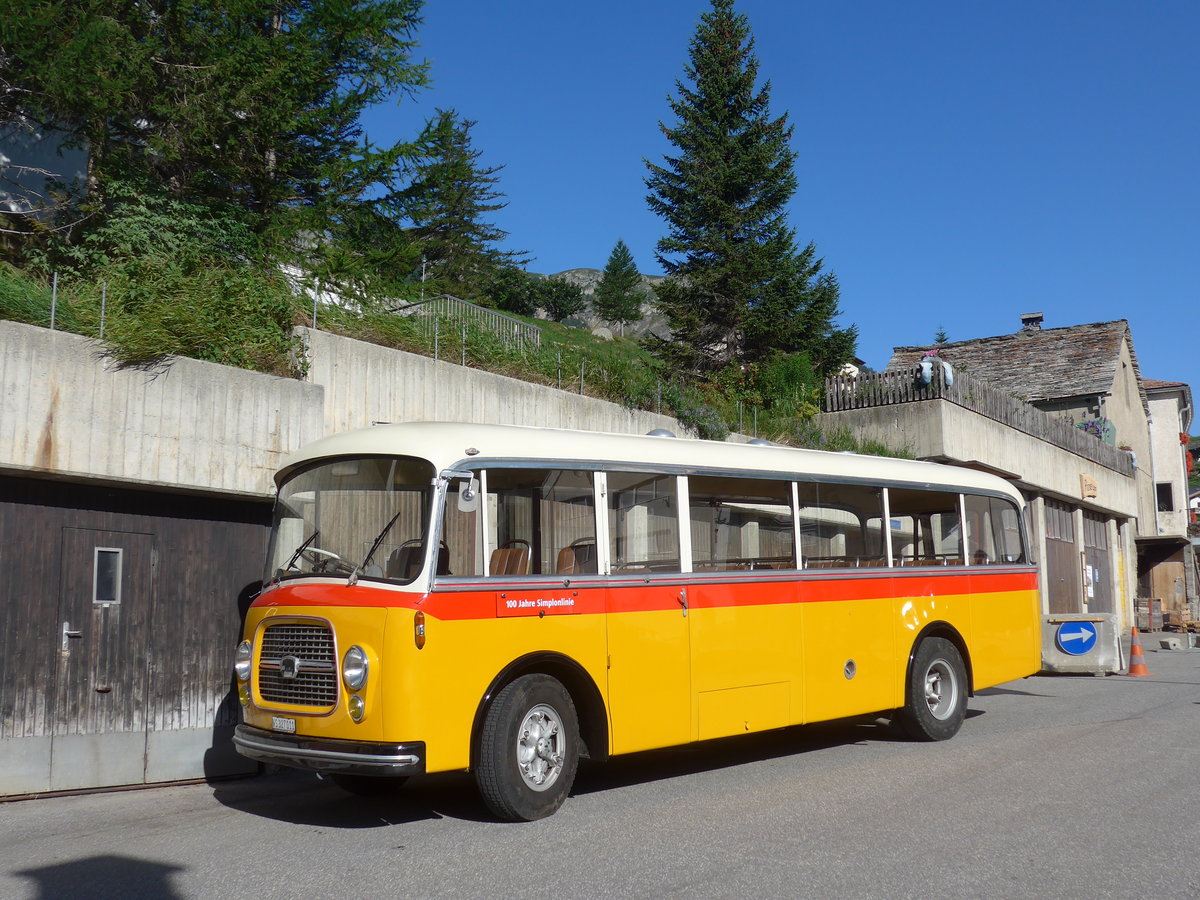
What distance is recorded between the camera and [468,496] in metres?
7.76

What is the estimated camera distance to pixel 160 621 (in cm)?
1045

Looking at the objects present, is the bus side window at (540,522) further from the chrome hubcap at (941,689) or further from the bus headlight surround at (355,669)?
the chrome hubcap at (941,689)

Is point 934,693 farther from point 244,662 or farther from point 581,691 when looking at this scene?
point 244,662

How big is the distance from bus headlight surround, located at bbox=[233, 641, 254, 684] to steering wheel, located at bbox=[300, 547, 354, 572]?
78cm

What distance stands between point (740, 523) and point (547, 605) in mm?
2446

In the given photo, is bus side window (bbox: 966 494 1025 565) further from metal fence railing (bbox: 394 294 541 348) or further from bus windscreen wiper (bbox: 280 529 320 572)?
bus windscreen wiper (bbox: 280 529 320 572)

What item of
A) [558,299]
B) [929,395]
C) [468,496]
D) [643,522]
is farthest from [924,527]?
[558,299]

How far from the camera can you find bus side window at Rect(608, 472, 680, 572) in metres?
8.75

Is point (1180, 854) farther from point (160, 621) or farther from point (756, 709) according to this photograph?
point (160, 621)

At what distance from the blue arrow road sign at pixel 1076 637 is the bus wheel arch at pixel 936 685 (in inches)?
187

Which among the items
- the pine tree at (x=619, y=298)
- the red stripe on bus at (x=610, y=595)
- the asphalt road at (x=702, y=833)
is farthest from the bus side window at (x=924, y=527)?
the pine tree at (x=619, y=298)

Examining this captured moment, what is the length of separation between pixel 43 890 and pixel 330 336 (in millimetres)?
6866

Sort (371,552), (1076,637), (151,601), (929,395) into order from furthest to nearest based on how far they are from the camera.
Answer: (929,395) < (1076,637) < (151,601) < (371,552)

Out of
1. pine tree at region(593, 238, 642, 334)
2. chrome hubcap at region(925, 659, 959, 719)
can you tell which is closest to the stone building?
chrome hubcap at region(925, 659, 959, 719)
